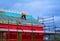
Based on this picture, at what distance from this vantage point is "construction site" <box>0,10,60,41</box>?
28.1m

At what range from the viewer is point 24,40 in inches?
1211

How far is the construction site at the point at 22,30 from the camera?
28.1 m

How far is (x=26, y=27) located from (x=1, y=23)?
4070 mm

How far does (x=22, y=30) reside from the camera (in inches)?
1150

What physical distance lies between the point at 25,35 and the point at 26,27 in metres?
1.11

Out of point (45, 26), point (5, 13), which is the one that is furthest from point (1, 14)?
point (45, 26)

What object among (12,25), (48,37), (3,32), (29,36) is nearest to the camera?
(3,32)

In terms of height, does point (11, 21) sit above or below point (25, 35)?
above

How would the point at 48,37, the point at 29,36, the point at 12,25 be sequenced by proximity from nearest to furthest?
the point at 12,25, the point at 29,36, the point at 48,37

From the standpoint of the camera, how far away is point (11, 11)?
1366 inches

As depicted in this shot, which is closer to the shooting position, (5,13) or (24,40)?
(24,40)

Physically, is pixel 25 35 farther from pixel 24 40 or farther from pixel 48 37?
pixel 48 37

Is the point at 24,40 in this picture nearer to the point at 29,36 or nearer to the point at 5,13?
the point at 29,36

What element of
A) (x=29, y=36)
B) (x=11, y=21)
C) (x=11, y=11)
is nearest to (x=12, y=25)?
(x=11, y=21)
